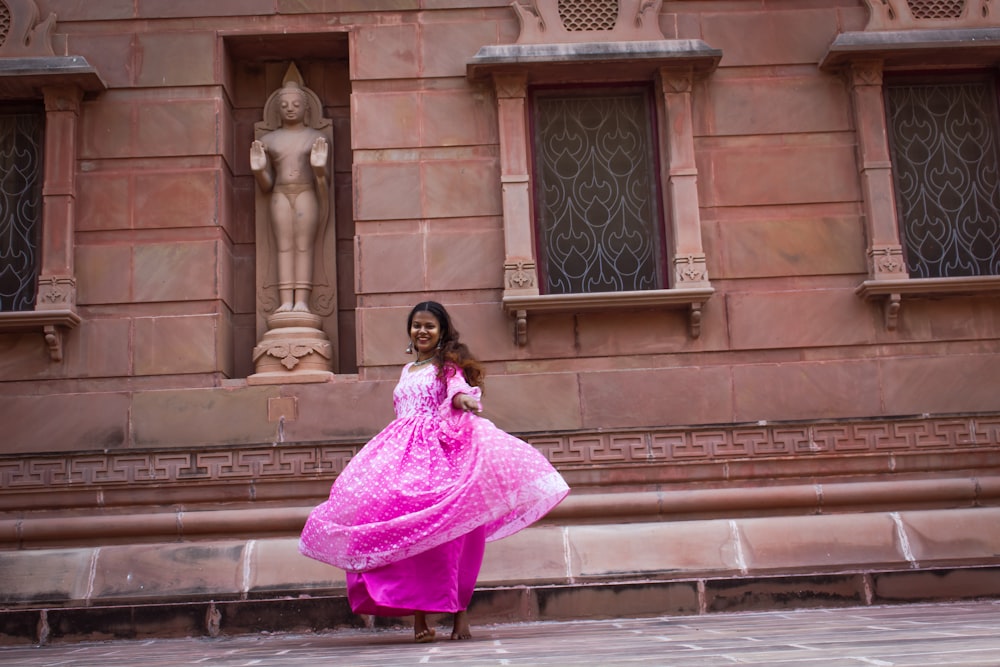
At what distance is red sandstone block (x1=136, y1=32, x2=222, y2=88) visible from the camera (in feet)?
28.8

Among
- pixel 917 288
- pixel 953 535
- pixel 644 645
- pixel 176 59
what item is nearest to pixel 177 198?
pixel 176 59

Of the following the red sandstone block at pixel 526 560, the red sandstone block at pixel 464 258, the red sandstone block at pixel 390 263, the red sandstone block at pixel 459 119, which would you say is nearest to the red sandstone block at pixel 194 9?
the red sandstone block at pixel 459 119

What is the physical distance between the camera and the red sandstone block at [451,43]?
8812mm

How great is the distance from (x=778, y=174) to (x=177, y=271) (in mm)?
4441

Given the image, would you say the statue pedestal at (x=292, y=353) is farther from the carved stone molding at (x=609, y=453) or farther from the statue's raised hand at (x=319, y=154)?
the statue's raised hand at (x=319, y=154)

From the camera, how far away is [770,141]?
28.7 feet

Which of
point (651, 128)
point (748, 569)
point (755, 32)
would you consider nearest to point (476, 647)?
point (748, 569)

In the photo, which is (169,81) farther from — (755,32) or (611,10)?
(755,32)

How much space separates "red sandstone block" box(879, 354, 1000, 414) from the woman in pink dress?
12.1ft

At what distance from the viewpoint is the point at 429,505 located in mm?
5465

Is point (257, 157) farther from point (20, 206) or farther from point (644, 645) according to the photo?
point (644, 645)

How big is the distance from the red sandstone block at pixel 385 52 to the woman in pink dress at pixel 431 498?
3528 mm

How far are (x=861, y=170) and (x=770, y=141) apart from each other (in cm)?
69

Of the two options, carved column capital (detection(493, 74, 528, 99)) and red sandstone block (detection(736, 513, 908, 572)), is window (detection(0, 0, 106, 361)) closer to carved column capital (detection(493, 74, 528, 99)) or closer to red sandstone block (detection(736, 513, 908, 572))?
carved column capital (detection(493, 74, 528, 99))
